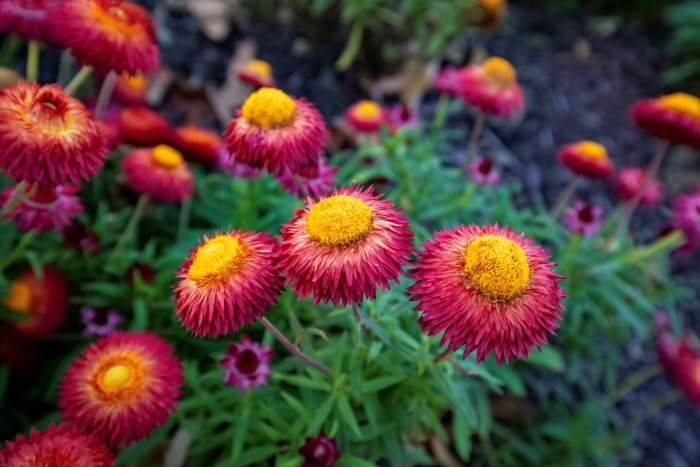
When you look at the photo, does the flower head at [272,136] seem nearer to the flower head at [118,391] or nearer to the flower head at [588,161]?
the flower head at [118,391]

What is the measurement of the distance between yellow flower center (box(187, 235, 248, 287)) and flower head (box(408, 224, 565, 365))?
1.28ft

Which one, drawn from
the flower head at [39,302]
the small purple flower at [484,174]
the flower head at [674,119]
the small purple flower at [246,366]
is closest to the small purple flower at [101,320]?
the flower head at [39,302]

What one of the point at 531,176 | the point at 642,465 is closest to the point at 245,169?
the point at 531,176

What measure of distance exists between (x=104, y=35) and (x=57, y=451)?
122cm

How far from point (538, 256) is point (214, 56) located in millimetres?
3118

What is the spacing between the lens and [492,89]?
251 cm

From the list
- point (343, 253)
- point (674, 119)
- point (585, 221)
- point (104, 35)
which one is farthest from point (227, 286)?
point (674, 119)

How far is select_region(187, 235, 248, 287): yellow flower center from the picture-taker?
3.99 feet

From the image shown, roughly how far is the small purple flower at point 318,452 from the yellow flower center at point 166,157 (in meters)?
1.17

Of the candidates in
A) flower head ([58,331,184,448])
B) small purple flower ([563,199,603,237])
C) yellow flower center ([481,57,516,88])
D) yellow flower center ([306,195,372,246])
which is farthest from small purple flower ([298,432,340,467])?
yellow flower center ([481,57,516,88])

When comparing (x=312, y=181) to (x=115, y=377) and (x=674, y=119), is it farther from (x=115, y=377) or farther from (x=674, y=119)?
(x=674, y=119)

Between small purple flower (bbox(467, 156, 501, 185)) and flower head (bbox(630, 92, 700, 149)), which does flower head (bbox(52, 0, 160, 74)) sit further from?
flower head (bbox(630, 92, 700, 149))

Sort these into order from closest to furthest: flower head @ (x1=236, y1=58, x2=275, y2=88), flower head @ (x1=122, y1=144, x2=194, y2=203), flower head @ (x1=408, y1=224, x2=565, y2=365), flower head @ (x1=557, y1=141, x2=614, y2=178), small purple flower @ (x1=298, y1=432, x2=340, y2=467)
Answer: flower head @ (x1=408, y1=224, x2=565, y2=365) < small purple flower @ (x1=298, y1=432, x2=340, y2=467) < flower head @ (x1=122, y1=144, x2=194, y2=203) < flower head @ (x1=557, y1=141, x2=614, y2=178) < flower head @ (x1=236, y1=58, x2=275, y2=88)

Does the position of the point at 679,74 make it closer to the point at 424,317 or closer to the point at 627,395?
the point at 627,395
